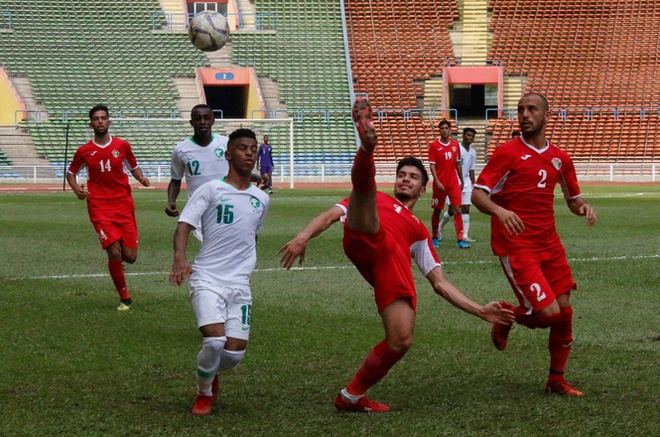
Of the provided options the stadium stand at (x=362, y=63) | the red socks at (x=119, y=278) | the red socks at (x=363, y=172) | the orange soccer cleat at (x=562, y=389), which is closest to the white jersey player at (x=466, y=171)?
the red socks at (x=119, y=278)

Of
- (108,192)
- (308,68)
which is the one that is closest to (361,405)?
(108,192)

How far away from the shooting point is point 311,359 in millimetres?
7883

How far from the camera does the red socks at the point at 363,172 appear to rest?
5.28 metres

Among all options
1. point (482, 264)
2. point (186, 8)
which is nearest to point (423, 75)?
point (186, 8)

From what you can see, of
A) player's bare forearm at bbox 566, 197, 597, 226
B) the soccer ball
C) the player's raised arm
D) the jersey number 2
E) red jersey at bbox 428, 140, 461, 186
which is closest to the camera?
the player's raised arm

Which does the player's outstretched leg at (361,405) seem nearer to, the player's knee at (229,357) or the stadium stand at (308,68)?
the player's knee at (229,357)

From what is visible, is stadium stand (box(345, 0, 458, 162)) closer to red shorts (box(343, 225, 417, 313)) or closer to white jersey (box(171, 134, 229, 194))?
white jersey (box(171, 134, 229, 194))

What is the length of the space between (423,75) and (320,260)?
36.4m

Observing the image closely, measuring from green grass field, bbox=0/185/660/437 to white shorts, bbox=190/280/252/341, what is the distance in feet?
1.69

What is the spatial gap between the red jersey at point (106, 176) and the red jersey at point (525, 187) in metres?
5.26

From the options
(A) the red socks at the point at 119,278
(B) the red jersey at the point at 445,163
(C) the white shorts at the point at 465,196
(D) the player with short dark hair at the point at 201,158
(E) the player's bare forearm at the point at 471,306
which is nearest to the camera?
(E) the player's bare forearm at the point at 471,306

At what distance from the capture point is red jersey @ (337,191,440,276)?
6.18m

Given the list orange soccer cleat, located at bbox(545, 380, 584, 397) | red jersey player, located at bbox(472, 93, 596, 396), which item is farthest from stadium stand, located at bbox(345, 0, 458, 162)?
orange soccer cleat, located at bbox(545, 380, 584, 397)

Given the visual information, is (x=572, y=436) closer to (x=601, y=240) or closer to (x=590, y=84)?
(x=601, y=240)
